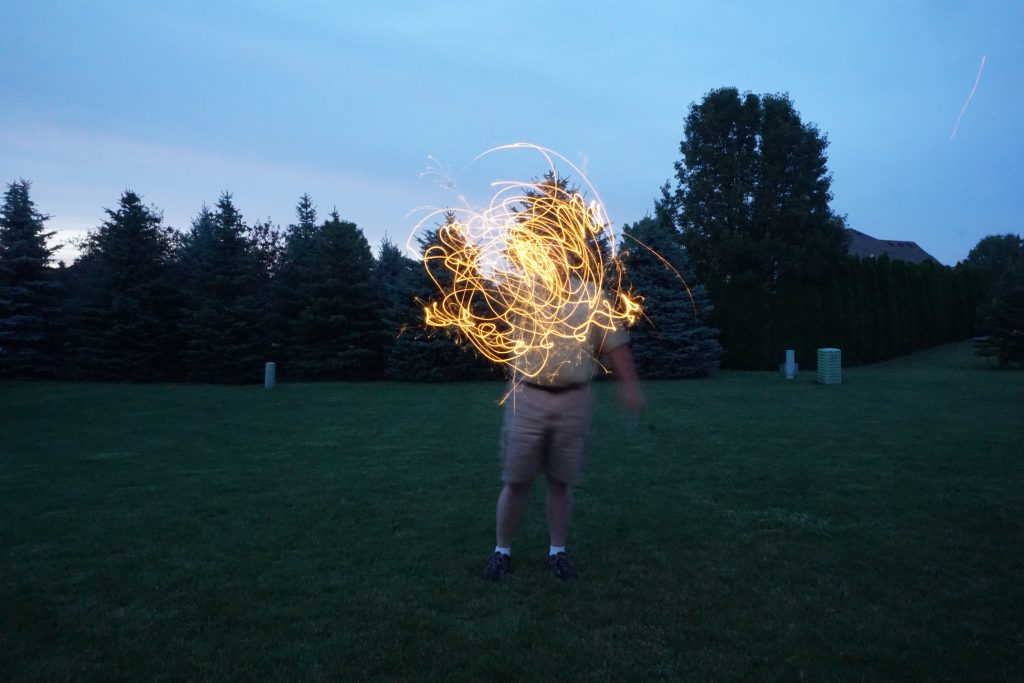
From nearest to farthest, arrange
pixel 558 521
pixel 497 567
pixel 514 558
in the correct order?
pixel 497 567
pixel 558 521
pixel 514 558

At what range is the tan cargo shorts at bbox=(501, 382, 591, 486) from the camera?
14.8 feet

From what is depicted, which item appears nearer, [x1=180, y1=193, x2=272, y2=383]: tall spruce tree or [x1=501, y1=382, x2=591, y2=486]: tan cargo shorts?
[x1=501, y1=382, x2=591, y2=486]: tan cargo shorts

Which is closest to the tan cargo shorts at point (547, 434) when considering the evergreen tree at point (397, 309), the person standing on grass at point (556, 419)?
the person standing on grass at point (556, 419)

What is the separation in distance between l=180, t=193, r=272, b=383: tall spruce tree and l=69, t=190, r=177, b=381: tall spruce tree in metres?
0.86

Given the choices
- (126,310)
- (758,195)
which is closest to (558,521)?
(126,310)

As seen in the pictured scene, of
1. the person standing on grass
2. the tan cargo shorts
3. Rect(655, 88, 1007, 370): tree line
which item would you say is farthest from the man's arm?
Rect(655, 88, 1007, 370): tree line

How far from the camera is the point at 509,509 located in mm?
4609

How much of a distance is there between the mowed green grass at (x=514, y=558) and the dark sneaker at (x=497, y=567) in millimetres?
137

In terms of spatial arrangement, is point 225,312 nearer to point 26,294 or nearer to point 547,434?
point 26,294

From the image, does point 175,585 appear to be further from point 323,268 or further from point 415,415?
point 323,268

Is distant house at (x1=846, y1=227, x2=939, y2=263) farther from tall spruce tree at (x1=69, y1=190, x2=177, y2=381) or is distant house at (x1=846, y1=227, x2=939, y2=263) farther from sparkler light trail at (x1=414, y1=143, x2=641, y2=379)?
sparkler light trail at (x1=414, y1=143, x2=641, y2=379)

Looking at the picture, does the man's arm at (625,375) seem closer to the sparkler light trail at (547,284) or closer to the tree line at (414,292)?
the sparkler light trail at (547,284)

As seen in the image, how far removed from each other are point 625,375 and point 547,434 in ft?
2.04

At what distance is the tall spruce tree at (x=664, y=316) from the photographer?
22.0 meters
